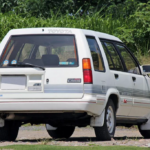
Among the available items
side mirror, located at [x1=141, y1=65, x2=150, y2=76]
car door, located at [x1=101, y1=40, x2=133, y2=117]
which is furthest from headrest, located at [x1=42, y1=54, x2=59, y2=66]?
side mirror, located at [x1=141, y1=65, x2=150, y2=76]

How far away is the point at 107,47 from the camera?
367 inches

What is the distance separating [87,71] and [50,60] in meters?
0.61

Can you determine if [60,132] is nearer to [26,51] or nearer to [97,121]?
[26,51]

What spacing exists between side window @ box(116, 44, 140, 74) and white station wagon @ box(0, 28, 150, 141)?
1.23 feet

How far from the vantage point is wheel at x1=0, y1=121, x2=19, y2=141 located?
9195 mm

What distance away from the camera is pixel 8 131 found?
9.31 meters

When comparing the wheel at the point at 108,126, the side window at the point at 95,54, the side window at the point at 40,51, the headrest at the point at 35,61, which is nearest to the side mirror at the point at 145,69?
the wheel at the point at 108,126

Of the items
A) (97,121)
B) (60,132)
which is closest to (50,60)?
(97,121)

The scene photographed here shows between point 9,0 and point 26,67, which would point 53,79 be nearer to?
point 26,67

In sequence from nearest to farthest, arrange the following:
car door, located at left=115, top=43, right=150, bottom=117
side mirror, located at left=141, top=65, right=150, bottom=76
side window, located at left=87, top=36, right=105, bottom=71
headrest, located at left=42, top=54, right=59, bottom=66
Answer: headrest, located at left=42, top=54, right=59, bottom=66
side window, located at left=87, top=36, right=105, bottom=71
car door, located at left=115, top=43, right=150, bottom=117
side mirror, located at left=141, top=65, right=150, bottom=76

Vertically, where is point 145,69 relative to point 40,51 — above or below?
below

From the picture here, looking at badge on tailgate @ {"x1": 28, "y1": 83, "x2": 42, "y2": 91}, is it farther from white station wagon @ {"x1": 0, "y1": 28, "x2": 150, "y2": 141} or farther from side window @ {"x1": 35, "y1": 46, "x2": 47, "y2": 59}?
side window @ {"x1": 35, "y1": 46, "x2": 47, "y2": 59}

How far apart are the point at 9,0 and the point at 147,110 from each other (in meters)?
18.8

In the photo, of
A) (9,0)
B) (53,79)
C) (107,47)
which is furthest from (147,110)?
(9,0)
